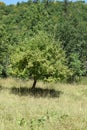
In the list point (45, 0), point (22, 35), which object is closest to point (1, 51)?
point (22, 35)

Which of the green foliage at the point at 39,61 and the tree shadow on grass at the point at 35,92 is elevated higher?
the green foliage at the point at 39,61

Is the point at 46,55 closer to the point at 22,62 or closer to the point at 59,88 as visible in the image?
the point at 22,62

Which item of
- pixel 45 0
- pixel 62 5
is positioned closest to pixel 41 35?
pixel 45 0

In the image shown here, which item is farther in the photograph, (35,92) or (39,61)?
(35,92)

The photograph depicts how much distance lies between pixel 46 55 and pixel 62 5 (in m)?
68.8

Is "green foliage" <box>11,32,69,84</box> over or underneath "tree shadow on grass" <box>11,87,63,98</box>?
over

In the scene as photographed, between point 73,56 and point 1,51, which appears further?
point 73,56

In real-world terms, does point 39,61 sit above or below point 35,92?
above

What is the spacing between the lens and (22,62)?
2370 cm

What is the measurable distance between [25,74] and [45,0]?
57929 mm

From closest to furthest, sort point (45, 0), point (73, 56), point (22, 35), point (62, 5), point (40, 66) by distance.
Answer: point (40, 66), point (73, 56), point (22, 35), point (45, 0), point (62, 5)

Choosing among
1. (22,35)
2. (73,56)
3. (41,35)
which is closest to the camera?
(41,35)

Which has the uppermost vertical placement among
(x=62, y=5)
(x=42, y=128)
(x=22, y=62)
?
(x=42, y=128)

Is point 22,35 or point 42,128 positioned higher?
point 42,128
